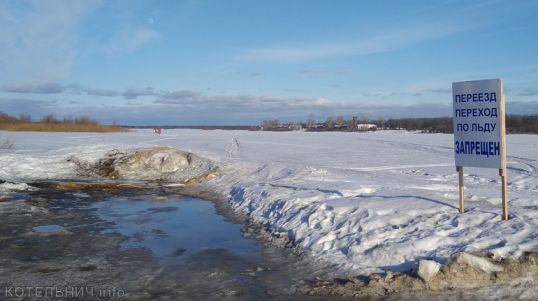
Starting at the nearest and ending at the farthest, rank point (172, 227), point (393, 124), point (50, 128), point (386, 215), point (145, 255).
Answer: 1. point (145, 255)
2. point (386, 215)
3. point (172, 227)
4. point (50, 128)
5. point (393, 124)

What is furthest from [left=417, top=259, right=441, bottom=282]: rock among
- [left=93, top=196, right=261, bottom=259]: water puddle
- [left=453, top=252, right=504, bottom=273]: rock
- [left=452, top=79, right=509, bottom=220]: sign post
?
[left=93, top=196, right=261, bottom=259]: water puddle

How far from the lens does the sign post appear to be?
27.7 feet

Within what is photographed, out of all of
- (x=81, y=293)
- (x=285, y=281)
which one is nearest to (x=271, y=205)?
(x=285, y=281)

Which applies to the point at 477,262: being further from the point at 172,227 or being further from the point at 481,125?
the point at 172,227

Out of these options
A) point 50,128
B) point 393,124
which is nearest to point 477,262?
point 50,128

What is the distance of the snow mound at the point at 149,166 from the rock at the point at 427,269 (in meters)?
15.7

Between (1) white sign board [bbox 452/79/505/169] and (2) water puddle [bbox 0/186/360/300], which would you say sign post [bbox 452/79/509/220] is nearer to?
(1) white sign board [bbox 452/79/505/169]

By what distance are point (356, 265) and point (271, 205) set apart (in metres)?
5.26

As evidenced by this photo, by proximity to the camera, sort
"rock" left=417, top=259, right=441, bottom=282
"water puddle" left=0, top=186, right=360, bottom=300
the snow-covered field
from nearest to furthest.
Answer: "rock" left=417, top=259, right=441, bottom=282 → "water puddle" left=0, top=186, right=360, bottom=300 → the snow-covered field

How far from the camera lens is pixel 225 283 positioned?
7113mm

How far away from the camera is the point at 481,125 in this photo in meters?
8.79

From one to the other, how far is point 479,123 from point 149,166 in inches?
721

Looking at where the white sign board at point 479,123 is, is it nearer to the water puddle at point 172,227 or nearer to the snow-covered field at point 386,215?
the snow-covered field at point 386,215

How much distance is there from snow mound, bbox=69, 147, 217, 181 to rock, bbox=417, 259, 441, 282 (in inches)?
617
